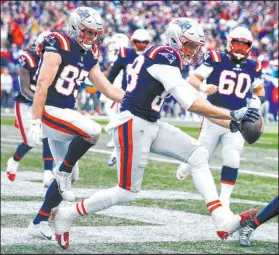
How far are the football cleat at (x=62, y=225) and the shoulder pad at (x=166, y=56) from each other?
145 centimetres

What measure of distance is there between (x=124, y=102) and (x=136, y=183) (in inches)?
22.8

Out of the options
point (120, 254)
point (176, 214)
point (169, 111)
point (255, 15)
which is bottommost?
point (169, 111)

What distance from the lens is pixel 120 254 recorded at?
6703mm

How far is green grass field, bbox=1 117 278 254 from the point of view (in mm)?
6980

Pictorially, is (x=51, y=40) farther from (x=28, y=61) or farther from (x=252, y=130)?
(x=28, y=61)

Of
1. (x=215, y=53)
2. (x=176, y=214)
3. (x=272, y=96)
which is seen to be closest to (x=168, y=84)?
(x=215, y=53)

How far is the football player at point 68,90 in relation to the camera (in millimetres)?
5930

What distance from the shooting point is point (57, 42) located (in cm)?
600

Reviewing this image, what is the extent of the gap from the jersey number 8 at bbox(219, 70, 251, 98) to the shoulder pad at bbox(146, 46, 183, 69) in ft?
8.64

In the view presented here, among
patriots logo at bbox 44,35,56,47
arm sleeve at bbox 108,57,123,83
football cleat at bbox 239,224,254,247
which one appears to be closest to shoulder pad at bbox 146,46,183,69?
patriots logo at bbox 44,35,56,47

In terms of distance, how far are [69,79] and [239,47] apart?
196 cm

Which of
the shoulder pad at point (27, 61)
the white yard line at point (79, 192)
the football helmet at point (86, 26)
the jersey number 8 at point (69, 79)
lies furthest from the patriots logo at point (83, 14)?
the white yard line at point (79, 192)

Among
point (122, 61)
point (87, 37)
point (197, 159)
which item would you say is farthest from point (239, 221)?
point (122, 61)

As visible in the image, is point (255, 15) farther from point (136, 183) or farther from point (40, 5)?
point (136, 183)
